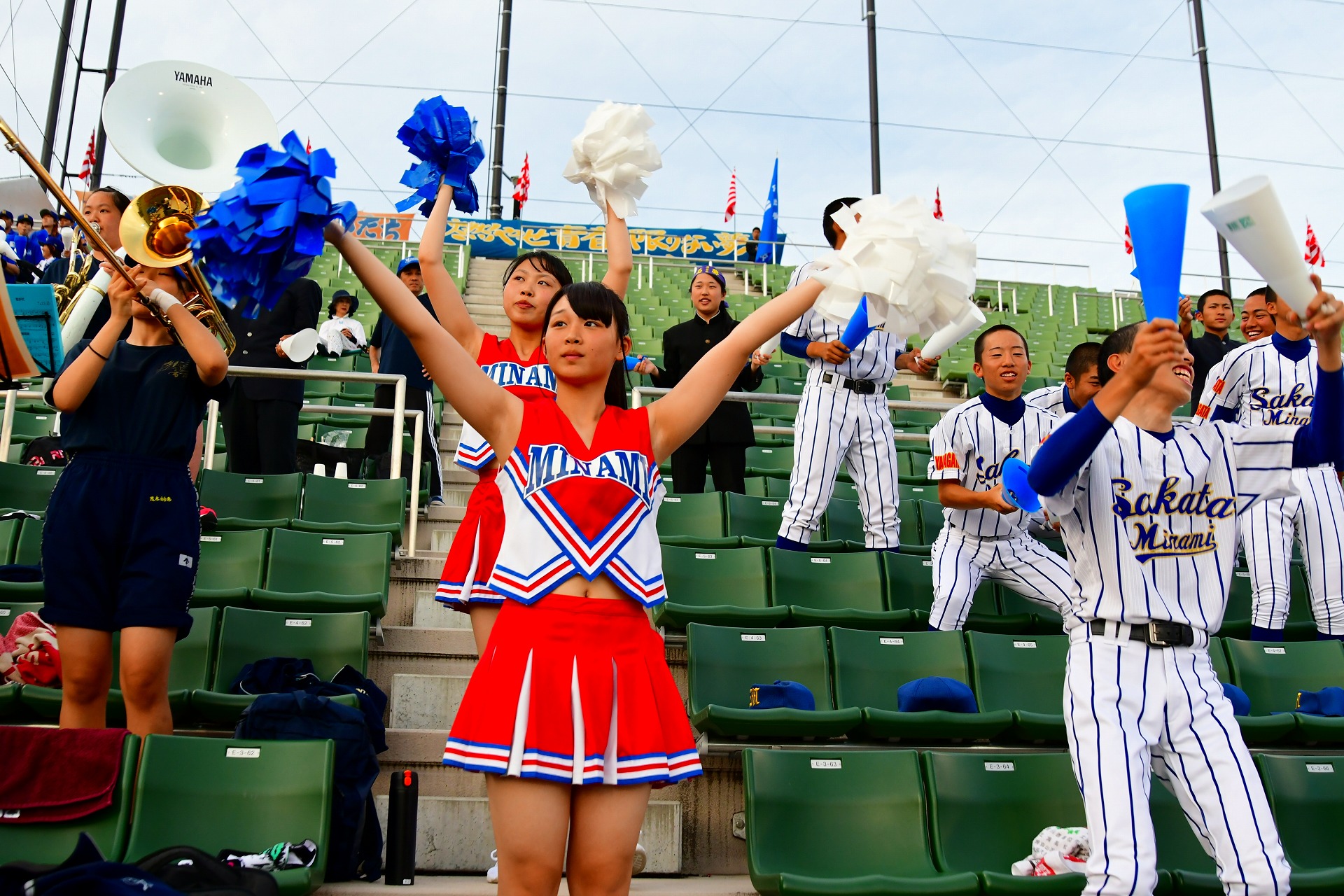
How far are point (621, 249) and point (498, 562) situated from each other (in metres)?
1.14

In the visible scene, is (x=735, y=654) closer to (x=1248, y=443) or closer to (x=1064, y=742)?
(x=1064, y=742)

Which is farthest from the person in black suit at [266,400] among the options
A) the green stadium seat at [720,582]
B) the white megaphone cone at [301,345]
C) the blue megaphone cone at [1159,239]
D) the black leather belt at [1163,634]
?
the blue megaphone cone at [1159,239]

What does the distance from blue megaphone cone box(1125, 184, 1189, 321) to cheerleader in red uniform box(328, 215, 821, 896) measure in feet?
2.64

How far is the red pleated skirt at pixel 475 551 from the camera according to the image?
3.05 metres

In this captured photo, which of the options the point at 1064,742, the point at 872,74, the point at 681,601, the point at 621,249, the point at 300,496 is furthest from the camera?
the point at 872,74

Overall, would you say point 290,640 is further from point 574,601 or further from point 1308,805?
point 1308,805

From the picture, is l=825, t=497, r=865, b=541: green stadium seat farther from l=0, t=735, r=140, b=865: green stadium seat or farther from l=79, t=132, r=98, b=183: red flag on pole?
l=79, t=132, r=98, b=183: red flag on pole

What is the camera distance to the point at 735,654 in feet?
14.8

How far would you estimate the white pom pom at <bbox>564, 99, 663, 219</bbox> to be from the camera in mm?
3062

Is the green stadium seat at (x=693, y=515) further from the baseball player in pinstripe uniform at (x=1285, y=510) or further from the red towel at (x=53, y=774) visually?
the red towel at (x=53, y=774)

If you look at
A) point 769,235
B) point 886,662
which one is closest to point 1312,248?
point 769,235

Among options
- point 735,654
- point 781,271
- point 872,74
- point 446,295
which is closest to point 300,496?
point 735,654

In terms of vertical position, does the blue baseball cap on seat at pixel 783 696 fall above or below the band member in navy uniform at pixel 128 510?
below

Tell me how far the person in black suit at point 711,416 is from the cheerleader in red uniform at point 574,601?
13.2 feet
